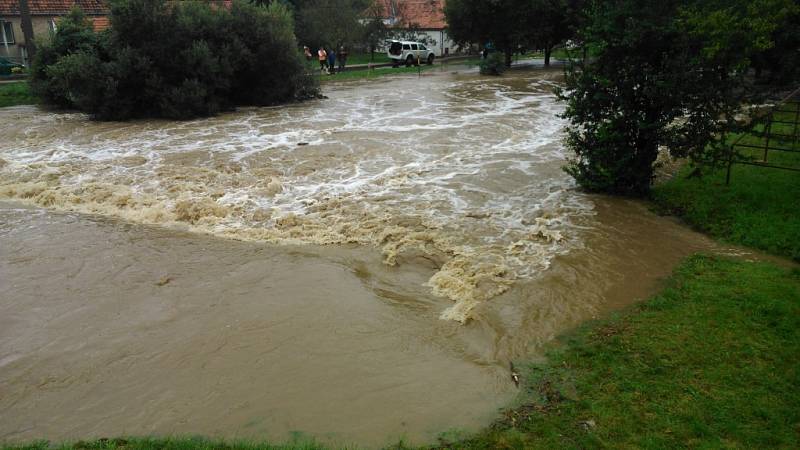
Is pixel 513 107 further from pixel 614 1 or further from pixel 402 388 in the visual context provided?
pixel 402 388

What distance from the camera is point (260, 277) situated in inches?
355

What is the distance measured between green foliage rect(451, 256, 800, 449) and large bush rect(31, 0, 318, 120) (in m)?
20.0

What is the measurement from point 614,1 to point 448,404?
878cm

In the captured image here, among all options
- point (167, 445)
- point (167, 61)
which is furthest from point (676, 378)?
point (167, 61)

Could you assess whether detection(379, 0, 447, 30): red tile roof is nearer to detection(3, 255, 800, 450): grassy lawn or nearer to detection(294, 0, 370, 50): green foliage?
detection(294, 0, 370, 50): green foliage

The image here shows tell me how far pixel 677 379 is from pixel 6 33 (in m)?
40.9

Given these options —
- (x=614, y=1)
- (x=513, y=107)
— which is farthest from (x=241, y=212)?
(x=513, y=107)

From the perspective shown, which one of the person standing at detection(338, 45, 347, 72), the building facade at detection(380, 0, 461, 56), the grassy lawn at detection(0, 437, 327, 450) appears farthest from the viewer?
the building facade at detection(380, 0, 461, 56)

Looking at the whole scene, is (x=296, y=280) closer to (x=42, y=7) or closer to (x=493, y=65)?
(x=493, y=65)

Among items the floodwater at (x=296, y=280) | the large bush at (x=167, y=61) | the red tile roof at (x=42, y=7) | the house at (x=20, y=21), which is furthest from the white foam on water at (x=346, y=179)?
the red tile roof at (x=42, y=7)

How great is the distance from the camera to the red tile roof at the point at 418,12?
166ft

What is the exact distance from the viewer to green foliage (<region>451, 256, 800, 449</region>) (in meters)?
4.98

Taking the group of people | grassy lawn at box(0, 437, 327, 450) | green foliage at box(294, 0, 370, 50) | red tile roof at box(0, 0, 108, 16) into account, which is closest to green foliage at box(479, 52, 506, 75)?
green foliage at box(294, 0, 370, 50)

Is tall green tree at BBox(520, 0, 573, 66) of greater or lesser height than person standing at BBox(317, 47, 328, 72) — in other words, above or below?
above
